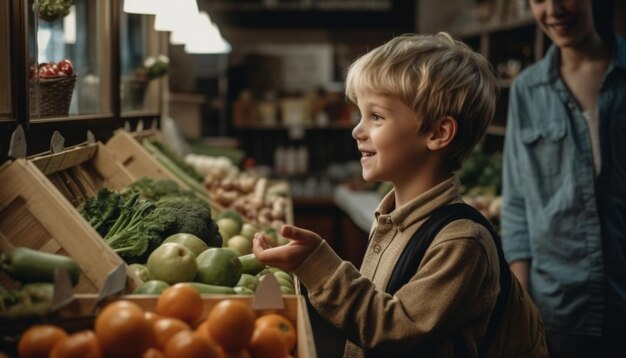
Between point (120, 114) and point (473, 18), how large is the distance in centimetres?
434

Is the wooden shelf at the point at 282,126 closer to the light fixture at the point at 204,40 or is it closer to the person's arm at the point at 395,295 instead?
the light fixture at the point at 204,40

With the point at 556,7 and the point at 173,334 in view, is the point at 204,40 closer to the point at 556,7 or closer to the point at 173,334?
the point at 556,7

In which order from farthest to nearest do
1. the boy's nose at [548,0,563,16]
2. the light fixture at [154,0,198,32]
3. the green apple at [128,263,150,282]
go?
the light fixture at [154,0,198,32] < the boy's nose at [548,0,563,16] < the green apple at [128,263,150,282]

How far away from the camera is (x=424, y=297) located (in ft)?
5.15

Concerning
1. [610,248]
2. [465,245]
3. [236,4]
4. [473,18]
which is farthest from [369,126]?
[236,4]

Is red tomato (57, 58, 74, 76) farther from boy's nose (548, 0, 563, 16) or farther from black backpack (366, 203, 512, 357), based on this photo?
boy's nose (548, 0, 563, 16)

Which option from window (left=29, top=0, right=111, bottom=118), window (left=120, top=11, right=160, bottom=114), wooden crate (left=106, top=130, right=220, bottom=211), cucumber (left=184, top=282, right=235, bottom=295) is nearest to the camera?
cucumber (left=184, top=282, right=235, bottom=295)

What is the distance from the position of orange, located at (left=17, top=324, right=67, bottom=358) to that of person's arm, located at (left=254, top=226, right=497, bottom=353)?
1.54 feet

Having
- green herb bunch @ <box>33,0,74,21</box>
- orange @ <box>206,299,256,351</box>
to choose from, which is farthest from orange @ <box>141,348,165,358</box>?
green herb bunch @ <box>33,0,74,21</box>

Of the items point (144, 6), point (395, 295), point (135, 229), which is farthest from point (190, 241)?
point (144, 6)

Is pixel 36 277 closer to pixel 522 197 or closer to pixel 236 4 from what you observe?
pixel 522 197

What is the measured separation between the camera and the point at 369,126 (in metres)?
1.74

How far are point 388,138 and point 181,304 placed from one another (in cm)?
62

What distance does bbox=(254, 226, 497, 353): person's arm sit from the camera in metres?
1.56
